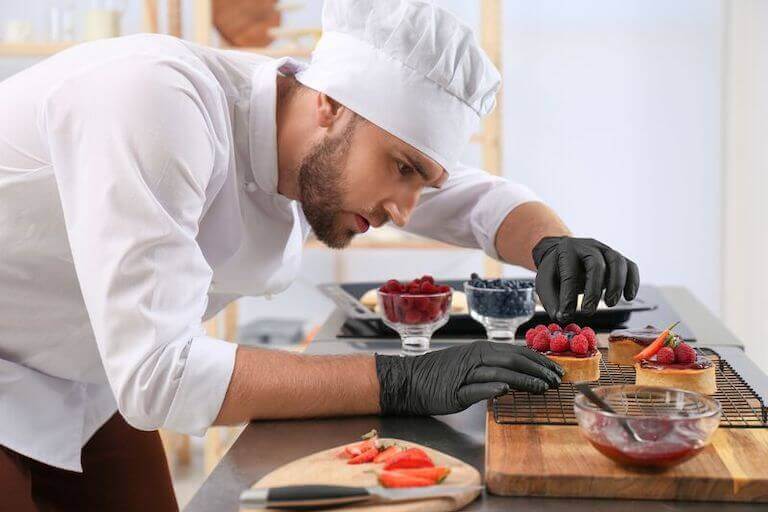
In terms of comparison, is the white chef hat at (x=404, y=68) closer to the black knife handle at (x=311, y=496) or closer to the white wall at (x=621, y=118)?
the black knife handle at (x=311, y=496)

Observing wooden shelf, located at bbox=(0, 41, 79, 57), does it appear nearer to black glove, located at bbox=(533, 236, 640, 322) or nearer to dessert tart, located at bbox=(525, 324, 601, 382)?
black glove, located at bbox=(533, 236, 640, 322)

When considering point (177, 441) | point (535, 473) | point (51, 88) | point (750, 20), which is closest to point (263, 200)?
point (51, 88)

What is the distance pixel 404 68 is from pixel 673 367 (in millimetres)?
632

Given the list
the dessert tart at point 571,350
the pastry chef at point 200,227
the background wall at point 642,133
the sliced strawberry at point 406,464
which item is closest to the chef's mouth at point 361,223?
the pastry chef at point 200,227

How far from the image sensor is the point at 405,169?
5.23ft

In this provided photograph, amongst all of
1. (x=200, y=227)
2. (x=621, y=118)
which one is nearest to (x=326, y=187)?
(x=200, y=227)

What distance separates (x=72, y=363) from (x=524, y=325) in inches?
34.1

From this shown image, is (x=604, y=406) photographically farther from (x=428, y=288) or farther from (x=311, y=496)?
(x=428, y=288)

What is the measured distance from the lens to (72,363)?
5.19ft

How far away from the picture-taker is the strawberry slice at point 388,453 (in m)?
Result: 1.10

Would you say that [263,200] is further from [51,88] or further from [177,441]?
[177,441]

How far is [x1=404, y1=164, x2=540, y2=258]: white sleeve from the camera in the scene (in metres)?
2.11

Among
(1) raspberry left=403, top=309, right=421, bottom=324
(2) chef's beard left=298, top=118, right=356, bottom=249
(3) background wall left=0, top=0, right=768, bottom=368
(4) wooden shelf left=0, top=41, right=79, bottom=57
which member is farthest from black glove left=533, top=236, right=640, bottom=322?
(4) wooden shelf left=0, top=41, right=79, bottom=57

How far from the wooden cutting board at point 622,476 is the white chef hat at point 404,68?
2.13ft
